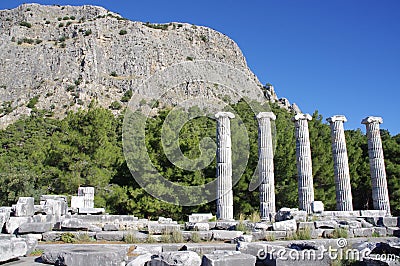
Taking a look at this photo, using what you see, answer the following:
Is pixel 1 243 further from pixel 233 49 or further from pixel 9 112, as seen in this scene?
pixel 233 49

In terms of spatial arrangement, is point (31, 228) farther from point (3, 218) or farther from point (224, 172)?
point (224, 172)

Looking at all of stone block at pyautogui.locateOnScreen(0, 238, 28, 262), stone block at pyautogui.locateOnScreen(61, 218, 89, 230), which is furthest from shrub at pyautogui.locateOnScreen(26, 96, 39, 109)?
stone block at pyautogui.locateOnScreen(0, 238, 28, 262)

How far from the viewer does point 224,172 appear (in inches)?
842

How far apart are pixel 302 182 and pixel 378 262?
15496mm

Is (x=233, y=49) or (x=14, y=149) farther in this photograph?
(x=233, y=49)

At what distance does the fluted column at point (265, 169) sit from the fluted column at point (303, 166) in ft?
5.24

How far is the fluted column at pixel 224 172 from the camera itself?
68.3 ft

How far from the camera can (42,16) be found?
109875 millimetres

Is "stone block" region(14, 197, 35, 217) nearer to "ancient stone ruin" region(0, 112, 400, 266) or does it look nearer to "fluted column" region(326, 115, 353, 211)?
"ancient stone ruin" region(0, 112, 400, 266)

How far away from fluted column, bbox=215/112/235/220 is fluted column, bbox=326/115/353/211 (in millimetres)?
6484

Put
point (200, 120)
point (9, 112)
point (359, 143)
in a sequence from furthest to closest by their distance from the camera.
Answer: point (9, 112) < point (200, 120) < point (359, 143)

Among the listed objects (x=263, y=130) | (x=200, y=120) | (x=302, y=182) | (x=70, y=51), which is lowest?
(x=302, y=182)

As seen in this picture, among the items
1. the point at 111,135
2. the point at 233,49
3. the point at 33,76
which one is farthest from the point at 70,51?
the point at 111,135

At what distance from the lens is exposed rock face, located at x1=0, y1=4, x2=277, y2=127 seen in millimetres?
73750
